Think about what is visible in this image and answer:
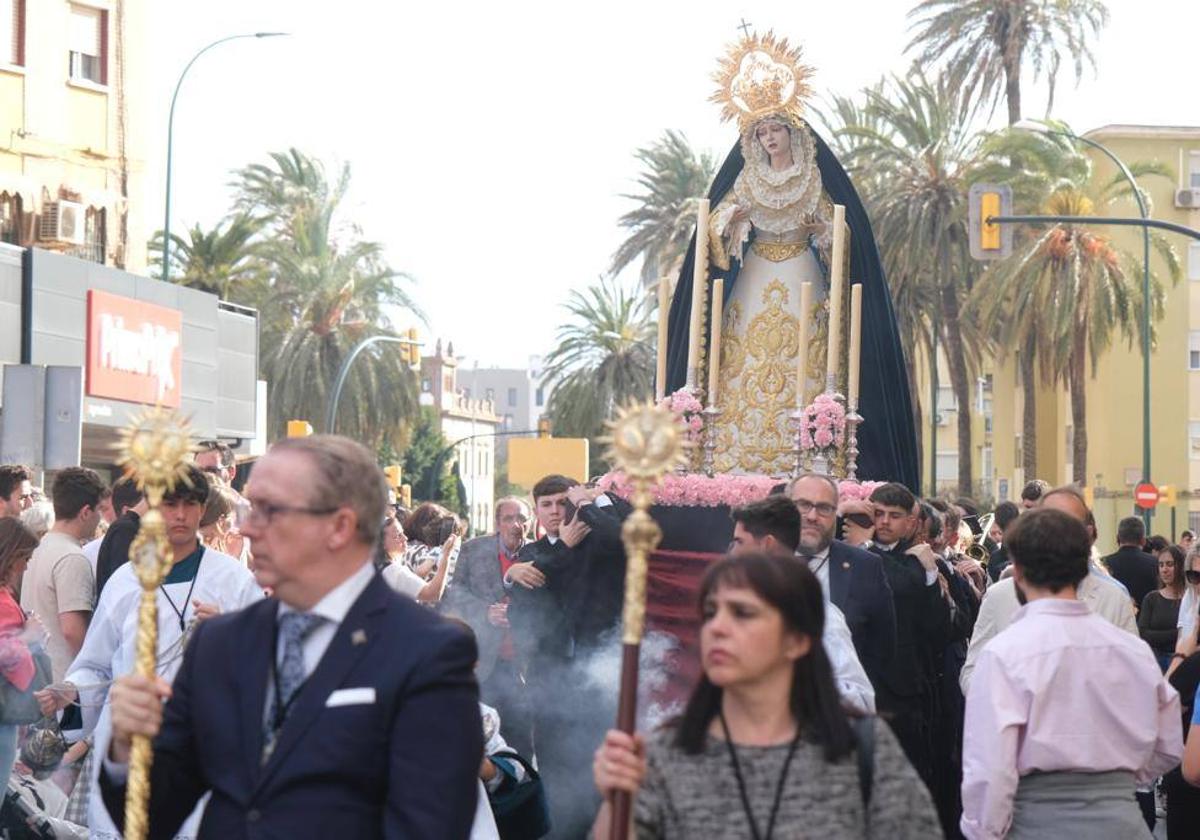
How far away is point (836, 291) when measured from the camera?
1147 centimetres

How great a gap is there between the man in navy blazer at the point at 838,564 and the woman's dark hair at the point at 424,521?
481cm

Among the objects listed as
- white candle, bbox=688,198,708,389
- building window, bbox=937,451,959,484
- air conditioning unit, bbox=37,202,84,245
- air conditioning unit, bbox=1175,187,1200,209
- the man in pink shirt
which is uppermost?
air conditioning unit, bbox=1175,187,1200,209

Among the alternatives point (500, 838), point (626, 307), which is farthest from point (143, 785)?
point (626, 307)

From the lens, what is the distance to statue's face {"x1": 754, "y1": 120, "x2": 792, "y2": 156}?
38.6 feet

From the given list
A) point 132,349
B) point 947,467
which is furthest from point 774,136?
point 947,467

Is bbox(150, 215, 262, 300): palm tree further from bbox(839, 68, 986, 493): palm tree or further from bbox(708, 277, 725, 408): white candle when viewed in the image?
bbox(708, 277, 725, 408): white candle

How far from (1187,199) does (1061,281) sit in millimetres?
18566

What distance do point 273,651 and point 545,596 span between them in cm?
613

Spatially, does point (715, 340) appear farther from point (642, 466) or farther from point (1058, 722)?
point (642, 466)

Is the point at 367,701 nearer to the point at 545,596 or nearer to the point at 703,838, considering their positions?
the point at 703,838

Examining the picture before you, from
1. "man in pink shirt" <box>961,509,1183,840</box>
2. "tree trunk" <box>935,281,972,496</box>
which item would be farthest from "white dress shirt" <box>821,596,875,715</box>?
"tree trunk" <box>935,281,972,496</box>

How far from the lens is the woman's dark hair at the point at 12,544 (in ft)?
24.9

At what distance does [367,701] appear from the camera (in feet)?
13.6

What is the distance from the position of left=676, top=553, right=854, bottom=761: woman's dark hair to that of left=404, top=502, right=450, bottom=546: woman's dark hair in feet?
27.6
